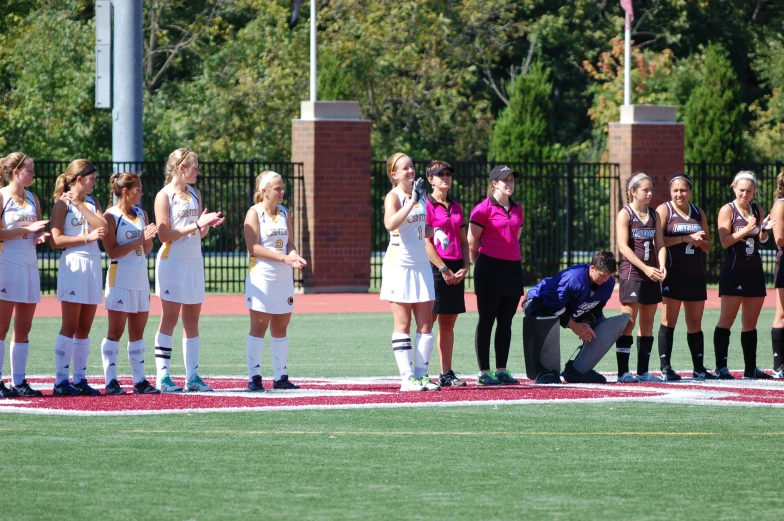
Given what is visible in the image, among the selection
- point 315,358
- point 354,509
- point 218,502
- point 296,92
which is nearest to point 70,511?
point 218,502

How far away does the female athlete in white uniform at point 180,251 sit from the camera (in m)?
10.3

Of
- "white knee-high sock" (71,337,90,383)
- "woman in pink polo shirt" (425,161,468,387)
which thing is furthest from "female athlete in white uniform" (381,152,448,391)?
"white knee-high sock" (71,337,90,383)

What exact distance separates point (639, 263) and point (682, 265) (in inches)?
23.4

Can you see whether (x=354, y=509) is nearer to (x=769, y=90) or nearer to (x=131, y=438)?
(x=131, y=438)

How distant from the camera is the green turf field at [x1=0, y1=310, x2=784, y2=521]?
652 cm

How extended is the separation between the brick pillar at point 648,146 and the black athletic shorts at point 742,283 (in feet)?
49.1

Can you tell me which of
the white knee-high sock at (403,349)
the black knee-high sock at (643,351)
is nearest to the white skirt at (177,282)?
the white knee-high sock at (403,349)

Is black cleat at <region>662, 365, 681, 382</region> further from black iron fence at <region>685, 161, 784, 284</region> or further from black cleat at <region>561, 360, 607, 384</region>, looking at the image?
black iron fence at <region>685, 161, 784, 284</region>

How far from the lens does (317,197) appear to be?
25.1 m

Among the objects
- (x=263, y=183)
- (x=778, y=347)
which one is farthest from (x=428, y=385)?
(x=778, y=347)

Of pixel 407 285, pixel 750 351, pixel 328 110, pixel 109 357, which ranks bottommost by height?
pixel 750 351

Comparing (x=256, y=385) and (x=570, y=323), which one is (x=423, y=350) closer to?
(x=256, y=385)

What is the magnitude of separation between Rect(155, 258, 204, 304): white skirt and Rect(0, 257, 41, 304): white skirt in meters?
0.92

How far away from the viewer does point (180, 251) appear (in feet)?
34.1
